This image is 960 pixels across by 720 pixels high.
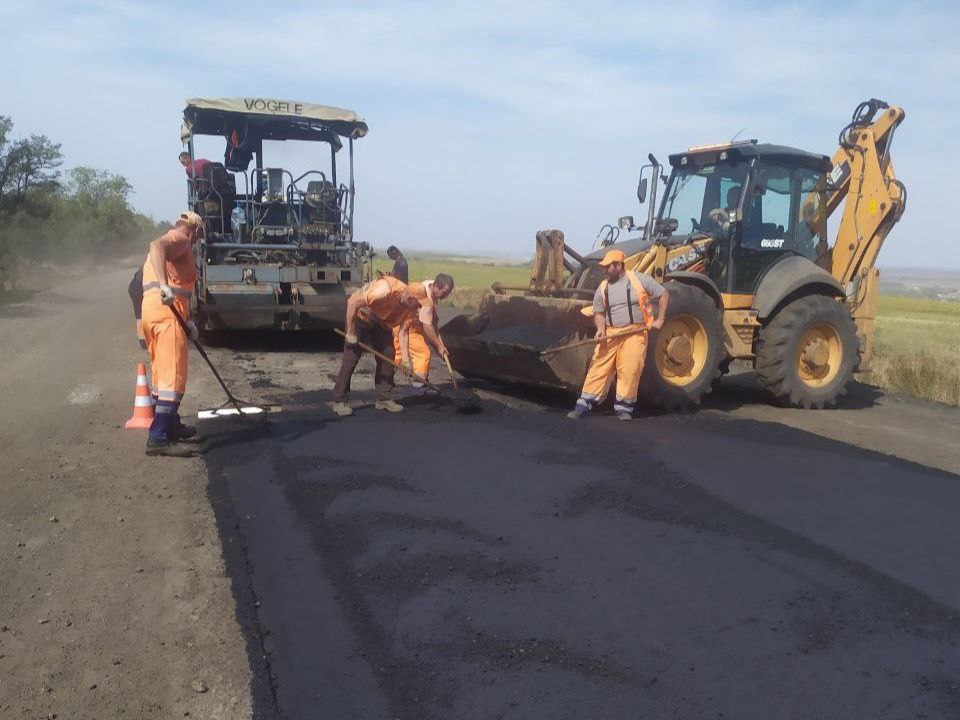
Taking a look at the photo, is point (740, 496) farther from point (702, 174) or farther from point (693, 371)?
point (702, 174)

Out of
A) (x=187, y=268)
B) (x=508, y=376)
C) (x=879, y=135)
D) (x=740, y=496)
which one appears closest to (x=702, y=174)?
(x=879, y=135)

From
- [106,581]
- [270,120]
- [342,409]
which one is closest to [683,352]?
[342,409]

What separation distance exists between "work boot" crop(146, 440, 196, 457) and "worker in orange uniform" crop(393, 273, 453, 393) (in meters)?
2.26

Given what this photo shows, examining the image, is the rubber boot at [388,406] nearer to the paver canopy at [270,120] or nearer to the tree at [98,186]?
the paver canopy at [270,120]

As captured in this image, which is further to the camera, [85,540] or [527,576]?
[85,540]

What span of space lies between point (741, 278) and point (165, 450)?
217 inches

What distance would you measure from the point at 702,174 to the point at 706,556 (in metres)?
5.35

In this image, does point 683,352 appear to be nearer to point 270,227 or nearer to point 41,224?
point 270,227

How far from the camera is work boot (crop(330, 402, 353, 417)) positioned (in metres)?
7.18

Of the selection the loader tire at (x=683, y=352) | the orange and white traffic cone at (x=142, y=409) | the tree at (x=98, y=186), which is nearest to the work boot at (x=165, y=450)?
the orange and white traffic cone at (x=142, y=409)

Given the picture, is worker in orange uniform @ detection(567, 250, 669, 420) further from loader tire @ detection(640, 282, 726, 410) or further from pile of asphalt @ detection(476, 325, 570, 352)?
pile of asphalt @ detection(476, 325, 570, 352)

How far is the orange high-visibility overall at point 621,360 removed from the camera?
727 cm

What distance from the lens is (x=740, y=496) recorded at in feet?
17.3

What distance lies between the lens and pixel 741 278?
848 centimetres
